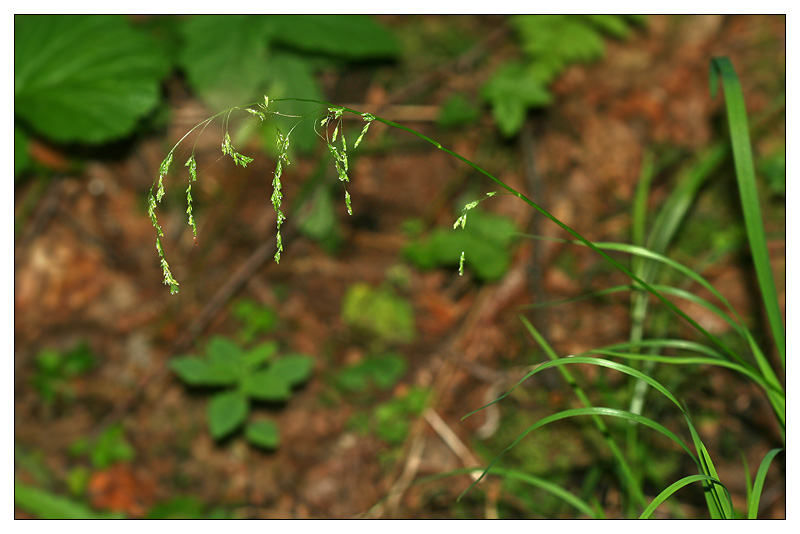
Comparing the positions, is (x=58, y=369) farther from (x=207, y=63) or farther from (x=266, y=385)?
(x=207, y=63)

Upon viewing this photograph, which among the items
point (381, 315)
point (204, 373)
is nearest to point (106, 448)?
point (204, 373)

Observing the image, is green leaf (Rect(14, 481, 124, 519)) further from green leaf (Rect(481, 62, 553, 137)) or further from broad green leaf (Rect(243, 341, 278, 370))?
green leaf (Rect(481, 62, 553, 137))

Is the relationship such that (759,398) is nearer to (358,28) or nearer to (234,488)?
(234,488)

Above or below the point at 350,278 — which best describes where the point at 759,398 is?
below

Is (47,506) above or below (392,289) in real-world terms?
below

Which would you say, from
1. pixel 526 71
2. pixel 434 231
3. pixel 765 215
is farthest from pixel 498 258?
pixel 765 215

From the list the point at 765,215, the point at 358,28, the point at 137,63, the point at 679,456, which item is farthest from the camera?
the point at 358,28
